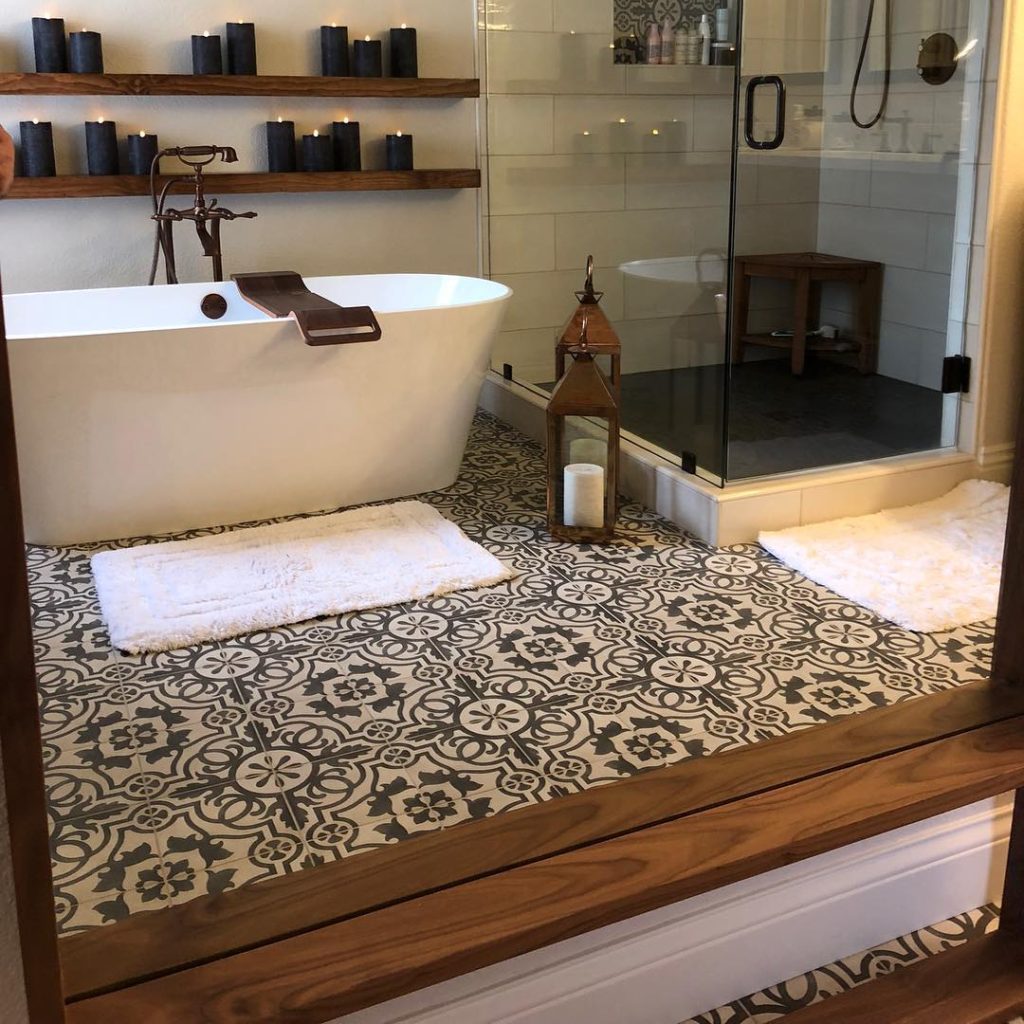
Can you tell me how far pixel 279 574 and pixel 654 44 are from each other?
217 centimetres

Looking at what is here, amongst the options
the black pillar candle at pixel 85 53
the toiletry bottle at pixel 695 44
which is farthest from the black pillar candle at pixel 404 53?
the toiletry bottle at pixel 695 44

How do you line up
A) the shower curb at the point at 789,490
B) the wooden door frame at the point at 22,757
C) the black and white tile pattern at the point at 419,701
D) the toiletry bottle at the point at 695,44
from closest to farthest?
the wooden door frame at the point at 22,757
the black and white tile pattern at the point at 419,701
the shower curb at the point at 789,490
the toiletry bottle at the point at 695,44

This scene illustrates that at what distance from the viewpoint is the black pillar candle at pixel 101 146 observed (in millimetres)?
4145

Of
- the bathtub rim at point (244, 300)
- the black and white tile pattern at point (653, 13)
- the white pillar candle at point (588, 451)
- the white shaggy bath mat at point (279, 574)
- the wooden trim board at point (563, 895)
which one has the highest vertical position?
the black and white tile pattern at point (653, 13)

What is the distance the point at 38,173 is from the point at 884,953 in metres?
3.58

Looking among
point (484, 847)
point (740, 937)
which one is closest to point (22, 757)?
point (484, 847)

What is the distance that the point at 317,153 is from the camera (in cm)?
445

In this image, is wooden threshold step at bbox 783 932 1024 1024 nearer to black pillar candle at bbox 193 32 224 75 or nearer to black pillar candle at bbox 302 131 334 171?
black pillar candle at bbox 302 131 334 171

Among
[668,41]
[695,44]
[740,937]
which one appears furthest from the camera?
[668,41]

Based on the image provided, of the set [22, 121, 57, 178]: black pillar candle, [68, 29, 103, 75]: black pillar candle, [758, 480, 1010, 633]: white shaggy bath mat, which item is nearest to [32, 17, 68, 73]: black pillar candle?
[68, 29, 103, 75]: black pillar candle

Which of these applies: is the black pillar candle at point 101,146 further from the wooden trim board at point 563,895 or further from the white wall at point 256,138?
the wooden trim board at point 563,895

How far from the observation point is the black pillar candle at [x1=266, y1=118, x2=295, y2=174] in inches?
173

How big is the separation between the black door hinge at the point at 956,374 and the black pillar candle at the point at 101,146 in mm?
2842

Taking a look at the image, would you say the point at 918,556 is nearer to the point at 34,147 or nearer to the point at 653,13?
the point at 653,13
